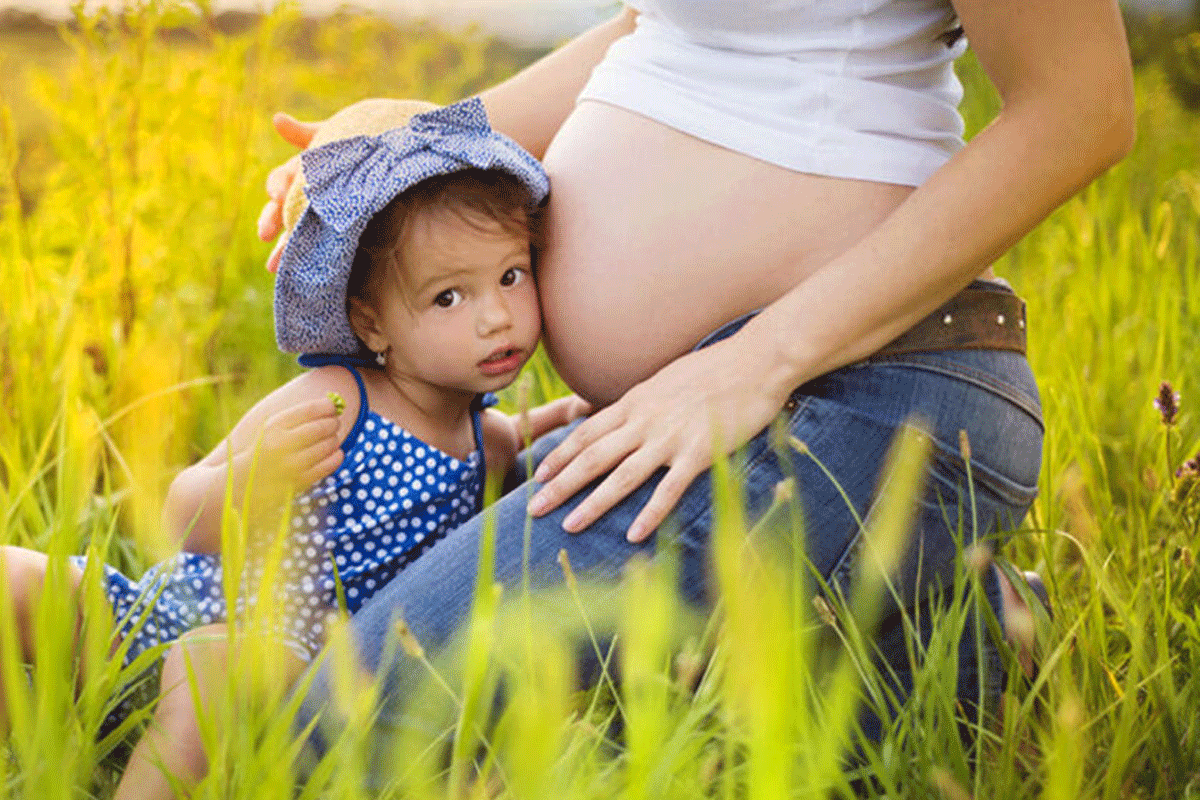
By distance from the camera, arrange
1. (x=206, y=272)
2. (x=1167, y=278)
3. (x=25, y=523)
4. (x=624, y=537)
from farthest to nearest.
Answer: (x=206, y=272) → (x=1167, y=278) → (x=25, y=523) → (x=624, y=537)

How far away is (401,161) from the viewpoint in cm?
179

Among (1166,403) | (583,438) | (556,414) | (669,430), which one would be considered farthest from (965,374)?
(556,414)

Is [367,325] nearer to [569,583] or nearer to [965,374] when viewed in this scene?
[569,583]

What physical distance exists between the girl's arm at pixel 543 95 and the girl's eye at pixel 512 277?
0.47 metres

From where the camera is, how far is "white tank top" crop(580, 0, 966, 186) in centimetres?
172

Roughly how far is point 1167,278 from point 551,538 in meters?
1.65

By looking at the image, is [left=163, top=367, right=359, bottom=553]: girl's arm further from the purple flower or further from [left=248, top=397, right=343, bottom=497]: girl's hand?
the purple flower

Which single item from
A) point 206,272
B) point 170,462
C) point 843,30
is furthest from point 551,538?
point 206,272

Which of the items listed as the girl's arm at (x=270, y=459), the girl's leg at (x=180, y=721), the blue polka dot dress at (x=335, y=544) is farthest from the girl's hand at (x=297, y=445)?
the girl's leg at (x=180, y=721)

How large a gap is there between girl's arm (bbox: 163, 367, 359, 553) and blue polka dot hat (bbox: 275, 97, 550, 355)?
0.09 meters

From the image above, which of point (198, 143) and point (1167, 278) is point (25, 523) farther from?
point (1167, 278)

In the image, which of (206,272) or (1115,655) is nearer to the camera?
(1115,655)

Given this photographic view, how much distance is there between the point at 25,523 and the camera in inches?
90.9

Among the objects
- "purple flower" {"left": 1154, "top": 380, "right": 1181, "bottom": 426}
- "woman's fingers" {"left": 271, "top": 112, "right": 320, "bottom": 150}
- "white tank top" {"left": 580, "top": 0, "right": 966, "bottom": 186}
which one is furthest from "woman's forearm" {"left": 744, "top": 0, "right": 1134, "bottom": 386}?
"woman's fingers" {"left": 271, "top": 112, "right": 320, "bottom": 150}
